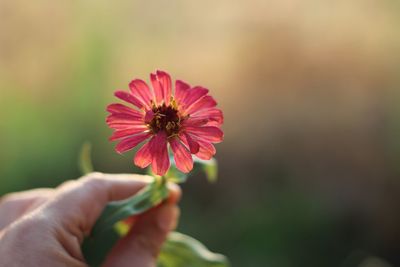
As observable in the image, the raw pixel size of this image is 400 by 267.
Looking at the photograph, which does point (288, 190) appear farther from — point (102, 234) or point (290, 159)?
point (102, 234)

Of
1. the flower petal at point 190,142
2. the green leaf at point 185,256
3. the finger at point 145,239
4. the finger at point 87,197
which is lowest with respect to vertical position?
the green leaf at point 185,256

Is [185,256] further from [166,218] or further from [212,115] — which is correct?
[212,115]

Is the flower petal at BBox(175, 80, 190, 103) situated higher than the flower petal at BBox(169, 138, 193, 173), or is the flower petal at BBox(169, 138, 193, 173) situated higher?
the flower petal at BBox(175, 80, 190, 103)

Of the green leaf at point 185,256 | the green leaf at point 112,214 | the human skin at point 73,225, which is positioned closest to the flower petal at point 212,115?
the green leaf at point 112,214

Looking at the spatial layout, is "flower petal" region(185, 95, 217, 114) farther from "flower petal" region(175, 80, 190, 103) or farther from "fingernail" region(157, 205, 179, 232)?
"fingernail" region(157, 205, 179, 232)

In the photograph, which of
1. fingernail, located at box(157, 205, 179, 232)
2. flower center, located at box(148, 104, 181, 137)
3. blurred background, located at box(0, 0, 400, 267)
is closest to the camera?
flower center, located at box(148, 104, 181, 137)

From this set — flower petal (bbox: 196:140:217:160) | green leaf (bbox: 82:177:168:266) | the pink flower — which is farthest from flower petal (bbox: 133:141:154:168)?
green leaf (bbox: 82:177:168:266)

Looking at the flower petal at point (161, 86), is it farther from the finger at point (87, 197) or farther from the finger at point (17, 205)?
the finger at point (17, 205)

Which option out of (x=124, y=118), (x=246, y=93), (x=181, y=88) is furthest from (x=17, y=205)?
(x=246, y=93)
